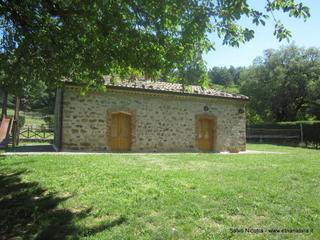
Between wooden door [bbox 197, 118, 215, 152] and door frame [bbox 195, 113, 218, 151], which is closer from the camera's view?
door frame [bbox 195, 113, 218, 151]

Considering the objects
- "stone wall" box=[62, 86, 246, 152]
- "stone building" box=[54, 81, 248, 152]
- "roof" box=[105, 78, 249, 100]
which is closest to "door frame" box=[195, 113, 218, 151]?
"stone building" box=[54, 81, 248, 152]

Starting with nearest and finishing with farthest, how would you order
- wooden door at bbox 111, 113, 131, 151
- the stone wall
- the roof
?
the stone wall, the roof, wooden door at bbox 111, 113, 131, 151

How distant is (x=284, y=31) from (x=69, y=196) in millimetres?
5227

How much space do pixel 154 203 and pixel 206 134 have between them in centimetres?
1308

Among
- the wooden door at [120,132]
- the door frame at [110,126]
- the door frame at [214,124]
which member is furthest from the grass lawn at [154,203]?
the door frame at [214,124]

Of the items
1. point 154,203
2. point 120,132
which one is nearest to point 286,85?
point 120,132

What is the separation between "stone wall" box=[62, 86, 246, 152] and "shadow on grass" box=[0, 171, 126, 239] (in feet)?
26.0

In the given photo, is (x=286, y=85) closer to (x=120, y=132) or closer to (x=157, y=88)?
(x=157, y=88)

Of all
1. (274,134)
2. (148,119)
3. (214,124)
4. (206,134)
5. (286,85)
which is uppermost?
(286,85)

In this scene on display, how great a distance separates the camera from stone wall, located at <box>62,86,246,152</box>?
14828mm

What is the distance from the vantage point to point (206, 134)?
60.3 ft

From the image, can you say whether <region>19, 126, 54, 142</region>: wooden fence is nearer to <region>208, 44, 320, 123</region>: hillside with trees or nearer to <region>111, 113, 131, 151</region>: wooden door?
<region>111, 113, 131, 151</region>: wooden door

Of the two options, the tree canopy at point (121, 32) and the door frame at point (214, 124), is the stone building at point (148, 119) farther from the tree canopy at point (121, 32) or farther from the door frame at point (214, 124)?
the tree canopy at point (121, 32)

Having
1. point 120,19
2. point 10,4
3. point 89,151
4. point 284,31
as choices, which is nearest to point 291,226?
point 284,31
